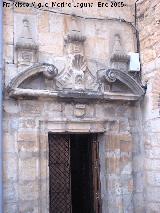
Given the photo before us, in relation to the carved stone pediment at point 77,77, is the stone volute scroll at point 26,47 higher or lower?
higher

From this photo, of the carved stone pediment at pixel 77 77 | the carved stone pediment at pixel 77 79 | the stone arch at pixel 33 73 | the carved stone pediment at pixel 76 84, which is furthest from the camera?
the carved stone pediment at pixel 77 77

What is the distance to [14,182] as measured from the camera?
548 centimetres

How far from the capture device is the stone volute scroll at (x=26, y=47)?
19.0ft

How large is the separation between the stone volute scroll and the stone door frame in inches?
38.8

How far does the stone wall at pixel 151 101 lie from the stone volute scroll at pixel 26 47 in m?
1.92

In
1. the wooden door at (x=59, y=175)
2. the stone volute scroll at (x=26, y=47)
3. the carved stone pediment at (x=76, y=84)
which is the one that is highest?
the stone volute scroll at (x=26, y=47)

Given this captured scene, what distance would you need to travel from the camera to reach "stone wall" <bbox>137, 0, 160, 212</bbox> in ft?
19.9

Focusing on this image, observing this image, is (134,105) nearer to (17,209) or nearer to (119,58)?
(119,58)

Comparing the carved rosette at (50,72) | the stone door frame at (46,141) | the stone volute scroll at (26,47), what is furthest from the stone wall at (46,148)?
the stone volute scroll at (26,47)

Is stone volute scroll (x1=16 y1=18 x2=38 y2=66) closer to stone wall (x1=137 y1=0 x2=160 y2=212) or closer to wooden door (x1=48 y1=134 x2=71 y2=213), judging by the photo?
wooden door (x1=48 y1=134 x2=71 y2=213)

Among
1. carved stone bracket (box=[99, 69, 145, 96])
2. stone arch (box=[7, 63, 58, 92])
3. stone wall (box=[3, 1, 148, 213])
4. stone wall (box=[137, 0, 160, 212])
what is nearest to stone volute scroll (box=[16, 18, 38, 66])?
stone wall (box=[3, 1, 148, 213])

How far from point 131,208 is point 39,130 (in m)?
2.04

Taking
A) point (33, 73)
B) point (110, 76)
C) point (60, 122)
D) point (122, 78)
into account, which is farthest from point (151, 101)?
point (33, 73)

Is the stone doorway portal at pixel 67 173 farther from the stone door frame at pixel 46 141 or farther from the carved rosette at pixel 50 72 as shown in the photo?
the carved rosette at pixel 50 72
